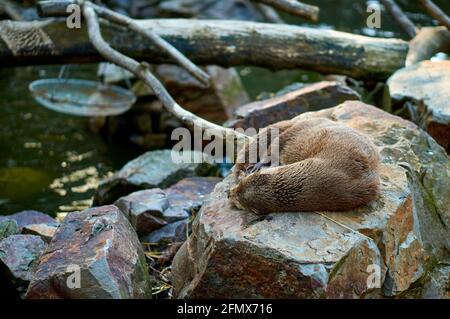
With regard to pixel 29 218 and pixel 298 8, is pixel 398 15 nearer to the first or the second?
pixel 298 8

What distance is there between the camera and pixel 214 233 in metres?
3.59

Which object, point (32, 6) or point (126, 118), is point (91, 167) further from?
point (32, 6)

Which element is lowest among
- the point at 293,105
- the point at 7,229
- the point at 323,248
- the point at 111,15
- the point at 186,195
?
the point at 186,195

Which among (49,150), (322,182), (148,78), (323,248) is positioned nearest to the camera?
(323,248)

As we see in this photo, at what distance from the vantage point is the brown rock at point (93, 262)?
11.4 ft

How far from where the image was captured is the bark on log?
22.4 ft

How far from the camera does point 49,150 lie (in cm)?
823

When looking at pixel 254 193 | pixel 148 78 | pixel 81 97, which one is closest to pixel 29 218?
pixel 148 78

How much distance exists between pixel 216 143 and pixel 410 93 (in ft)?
6.74

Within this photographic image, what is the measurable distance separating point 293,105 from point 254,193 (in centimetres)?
279

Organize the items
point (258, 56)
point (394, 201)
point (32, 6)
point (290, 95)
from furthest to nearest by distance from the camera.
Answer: point (32, 6)
point (258, 56)
point (290, 95)
point (394, 201)

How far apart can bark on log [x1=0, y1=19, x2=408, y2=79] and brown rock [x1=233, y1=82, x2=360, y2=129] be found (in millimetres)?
829

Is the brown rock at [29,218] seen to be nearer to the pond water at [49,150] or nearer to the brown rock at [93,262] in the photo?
the pond water at [49,150]

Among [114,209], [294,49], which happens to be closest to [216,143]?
[294,49]
